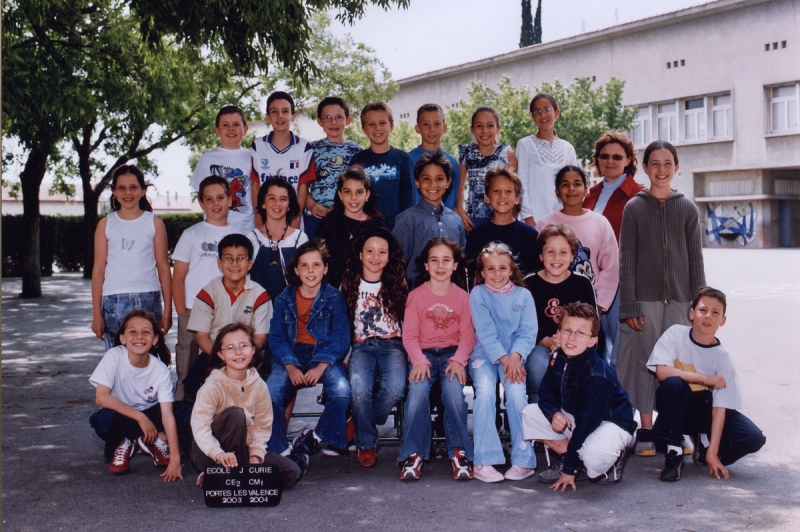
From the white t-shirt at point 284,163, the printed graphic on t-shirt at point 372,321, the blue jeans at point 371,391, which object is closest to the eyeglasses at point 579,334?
the blue jeans at point 371,391

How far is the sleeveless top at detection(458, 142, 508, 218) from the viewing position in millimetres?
6594

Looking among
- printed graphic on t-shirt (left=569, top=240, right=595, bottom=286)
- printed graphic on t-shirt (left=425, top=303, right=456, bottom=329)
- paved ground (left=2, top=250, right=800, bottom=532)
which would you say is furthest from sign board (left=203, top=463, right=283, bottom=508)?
printed graphic on t-shirt (left=569, top=240, right=595, bottom=286)

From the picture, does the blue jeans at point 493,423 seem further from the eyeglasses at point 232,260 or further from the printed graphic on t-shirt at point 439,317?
the eyeglasses at point 232,260

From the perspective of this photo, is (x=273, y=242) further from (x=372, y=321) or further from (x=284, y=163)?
(x=372, y=321)

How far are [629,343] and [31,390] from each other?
553 centimetres

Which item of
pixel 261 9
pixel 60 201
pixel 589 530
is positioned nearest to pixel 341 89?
pixel 261 9

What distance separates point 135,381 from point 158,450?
448mm

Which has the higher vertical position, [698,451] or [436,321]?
[436,321]

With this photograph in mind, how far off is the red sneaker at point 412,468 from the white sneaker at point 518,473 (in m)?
0.52

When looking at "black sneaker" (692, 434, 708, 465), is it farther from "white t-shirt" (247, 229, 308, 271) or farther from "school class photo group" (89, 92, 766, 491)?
"white t-shirt" (247, 229, 308, 271)

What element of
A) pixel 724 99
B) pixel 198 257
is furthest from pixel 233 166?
pixel 724 99

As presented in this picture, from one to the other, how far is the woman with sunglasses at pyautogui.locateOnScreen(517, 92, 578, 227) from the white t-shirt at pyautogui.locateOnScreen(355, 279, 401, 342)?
1.88 metres

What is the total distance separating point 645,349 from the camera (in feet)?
18.2

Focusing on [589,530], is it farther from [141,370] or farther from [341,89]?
[341,89]
